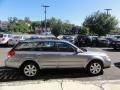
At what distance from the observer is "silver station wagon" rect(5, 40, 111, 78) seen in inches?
419

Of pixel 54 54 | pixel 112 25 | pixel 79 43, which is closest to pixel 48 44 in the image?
pixel 54 54

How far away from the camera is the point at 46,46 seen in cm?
1102

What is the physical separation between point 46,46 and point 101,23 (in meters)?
31.9

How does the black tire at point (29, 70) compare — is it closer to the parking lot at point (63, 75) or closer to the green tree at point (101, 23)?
the parking lot at point (63, 75)

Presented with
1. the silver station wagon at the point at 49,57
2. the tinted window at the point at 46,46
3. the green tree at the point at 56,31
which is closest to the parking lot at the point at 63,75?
the silver station wagon at the point at 49,57

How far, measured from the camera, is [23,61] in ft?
34.9

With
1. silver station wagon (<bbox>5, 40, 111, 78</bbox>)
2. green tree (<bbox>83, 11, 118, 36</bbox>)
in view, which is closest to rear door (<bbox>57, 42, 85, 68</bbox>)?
silver station wagon (<bbox>5, 40, 111, 78</bbox>)

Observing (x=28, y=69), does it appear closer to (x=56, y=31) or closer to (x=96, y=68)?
(x=96, y=68)

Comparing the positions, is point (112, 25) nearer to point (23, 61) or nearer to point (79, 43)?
point (79, 43)

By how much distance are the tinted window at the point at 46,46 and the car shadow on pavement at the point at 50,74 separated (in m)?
0.85

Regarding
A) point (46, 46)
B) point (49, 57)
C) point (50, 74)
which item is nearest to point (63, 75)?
point (50, 74)

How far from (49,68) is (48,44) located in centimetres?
98

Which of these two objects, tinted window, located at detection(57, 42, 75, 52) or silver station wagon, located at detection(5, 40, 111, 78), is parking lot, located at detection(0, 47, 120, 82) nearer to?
silver station wagon, located at detection(5, 40, 111, 78)

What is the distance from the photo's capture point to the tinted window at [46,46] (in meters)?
10.9
